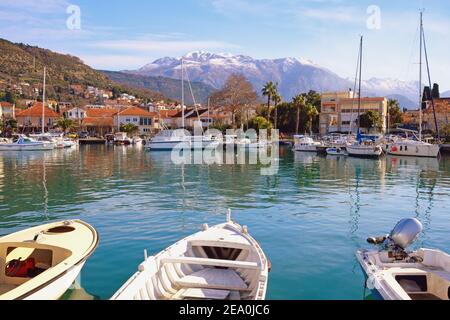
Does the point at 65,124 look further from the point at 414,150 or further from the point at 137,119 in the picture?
the point at 414,150

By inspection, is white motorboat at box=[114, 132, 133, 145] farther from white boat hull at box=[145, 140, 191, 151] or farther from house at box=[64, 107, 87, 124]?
house at box=[64, 107, 87, 124]

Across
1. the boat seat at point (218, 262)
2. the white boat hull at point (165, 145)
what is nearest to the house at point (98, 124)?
the white boat hull at point (165, 145)

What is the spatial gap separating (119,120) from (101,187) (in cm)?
7839

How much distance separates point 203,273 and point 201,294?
1.06 metres

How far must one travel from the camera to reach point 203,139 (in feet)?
225

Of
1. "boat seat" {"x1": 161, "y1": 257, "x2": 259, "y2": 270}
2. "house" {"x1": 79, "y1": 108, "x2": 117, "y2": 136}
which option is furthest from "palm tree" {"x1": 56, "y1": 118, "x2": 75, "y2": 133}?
"boat seat" {"x1": 161, "y1": 257, "x2": 259, "y2": 270}

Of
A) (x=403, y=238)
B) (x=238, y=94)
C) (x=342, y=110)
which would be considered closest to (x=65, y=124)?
(x=238, y=94)

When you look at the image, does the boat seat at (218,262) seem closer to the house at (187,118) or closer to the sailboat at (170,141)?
the sailboat at (170,141)

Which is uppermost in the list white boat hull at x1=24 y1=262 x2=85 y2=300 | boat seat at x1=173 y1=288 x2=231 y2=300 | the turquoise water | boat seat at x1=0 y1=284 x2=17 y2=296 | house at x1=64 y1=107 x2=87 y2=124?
house at x1=64 y1=107 x2=87 y2=124

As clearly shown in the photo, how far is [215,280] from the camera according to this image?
977 centimetres

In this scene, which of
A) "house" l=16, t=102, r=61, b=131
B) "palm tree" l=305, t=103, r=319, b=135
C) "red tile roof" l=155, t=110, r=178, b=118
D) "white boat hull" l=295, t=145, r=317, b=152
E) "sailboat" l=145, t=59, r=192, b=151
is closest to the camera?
"white boat hull" l=295, t=145, r=317, b=152

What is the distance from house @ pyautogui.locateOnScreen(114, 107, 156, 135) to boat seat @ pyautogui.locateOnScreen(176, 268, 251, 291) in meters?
95.7

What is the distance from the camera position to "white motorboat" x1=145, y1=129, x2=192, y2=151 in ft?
222
